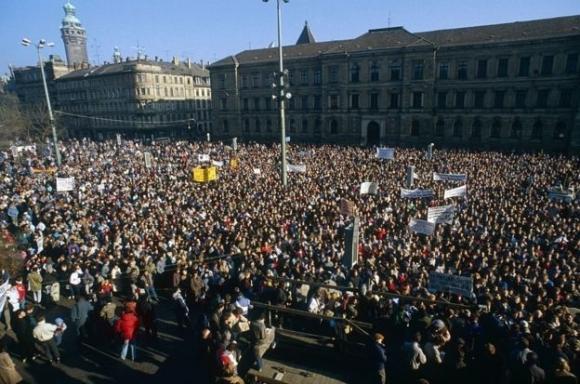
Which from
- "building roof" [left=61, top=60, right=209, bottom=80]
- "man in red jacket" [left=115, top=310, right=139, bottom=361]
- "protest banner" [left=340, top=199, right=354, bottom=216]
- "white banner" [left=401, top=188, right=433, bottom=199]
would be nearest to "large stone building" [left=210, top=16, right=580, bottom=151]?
"building roof" [left=61, top=60, right=209, bottom=80]

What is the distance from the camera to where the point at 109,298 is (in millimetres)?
10352

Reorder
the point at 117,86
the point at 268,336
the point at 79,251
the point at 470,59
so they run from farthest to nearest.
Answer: the point at 117,86
the point at 470,59
the point at 79,251
the point at 268,336

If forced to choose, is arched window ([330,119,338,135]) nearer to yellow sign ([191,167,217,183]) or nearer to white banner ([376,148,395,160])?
white banner ([376,148,395,160])

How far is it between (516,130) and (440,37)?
1409 centimetres

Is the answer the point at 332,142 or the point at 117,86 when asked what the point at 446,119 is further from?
the point at 117,86

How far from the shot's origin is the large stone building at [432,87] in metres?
38.8

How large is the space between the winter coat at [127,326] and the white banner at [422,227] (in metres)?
10.5

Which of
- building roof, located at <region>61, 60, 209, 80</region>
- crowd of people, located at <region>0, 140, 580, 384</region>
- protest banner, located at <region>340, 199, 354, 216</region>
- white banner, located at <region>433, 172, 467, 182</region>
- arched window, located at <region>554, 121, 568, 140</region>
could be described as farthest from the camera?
building roof, located at <region>61, 60, 209, 80</region>

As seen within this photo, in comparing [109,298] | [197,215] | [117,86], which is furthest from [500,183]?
[117,86]

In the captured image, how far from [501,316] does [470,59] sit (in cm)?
4067

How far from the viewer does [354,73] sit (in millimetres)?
48562

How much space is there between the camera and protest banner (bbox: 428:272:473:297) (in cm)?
962

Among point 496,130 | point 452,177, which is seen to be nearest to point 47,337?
point 452,177

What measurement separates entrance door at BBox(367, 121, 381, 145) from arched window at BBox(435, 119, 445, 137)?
6.98 meters
